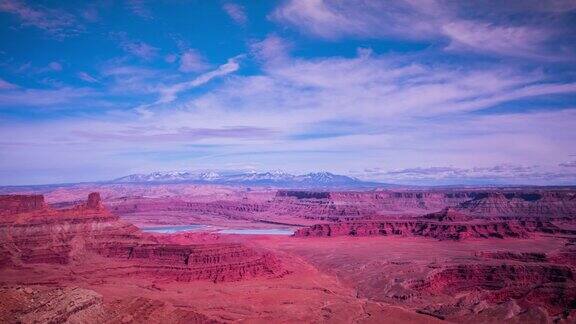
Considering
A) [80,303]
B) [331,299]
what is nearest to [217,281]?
[331,299]

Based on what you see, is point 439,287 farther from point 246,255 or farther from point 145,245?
point 145,245

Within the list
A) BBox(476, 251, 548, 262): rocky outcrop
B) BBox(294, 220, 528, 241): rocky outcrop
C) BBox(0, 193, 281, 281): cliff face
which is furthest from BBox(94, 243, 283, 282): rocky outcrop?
BBox(294, 220, 528, 241): rocky outcrop

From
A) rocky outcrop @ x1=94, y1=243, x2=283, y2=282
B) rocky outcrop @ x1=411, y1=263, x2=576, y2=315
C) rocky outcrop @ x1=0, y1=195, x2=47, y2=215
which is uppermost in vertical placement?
rocky outcrop @ x1=0, y1=195, x2=47, y2=215

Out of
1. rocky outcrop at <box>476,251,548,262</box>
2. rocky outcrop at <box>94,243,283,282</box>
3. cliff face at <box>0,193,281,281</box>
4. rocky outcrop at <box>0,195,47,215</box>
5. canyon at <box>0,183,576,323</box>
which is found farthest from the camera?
rocky outcrop at <box>476,251,548,262</box>

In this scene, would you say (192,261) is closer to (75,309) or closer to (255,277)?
(255,277)

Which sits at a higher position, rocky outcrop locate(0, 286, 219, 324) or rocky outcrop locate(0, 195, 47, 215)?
rocky outcrop locate(0, 195, 47, 215)

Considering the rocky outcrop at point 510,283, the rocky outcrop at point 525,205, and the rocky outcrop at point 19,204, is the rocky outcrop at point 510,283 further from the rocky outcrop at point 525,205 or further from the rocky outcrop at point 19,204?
the rocky outcrop at point 525,205

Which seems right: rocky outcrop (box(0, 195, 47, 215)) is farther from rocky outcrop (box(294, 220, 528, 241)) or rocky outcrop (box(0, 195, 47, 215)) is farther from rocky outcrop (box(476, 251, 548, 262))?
rocky outcrop (box(476, 251, 548, 262))

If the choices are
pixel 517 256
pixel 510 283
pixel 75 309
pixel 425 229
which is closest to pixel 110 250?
pixel 75 309
